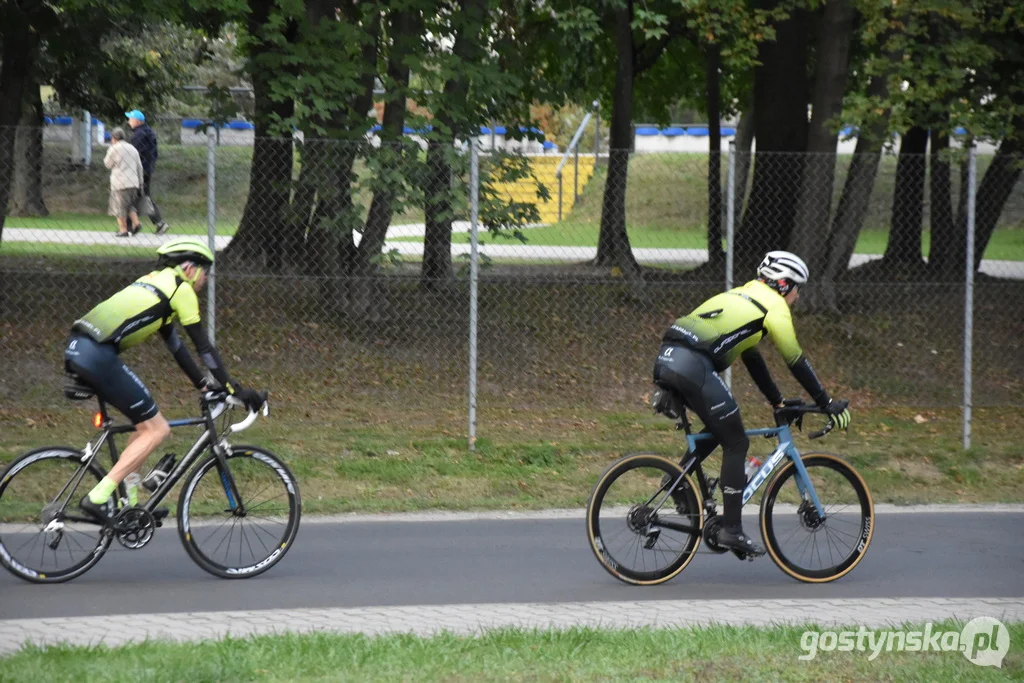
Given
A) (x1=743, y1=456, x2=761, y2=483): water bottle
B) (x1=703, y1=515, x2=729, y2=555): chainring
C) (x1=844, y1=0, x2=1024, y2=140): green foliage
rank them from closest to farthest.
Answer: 1. (x1=703, y1=515, x2=729, y2=555): chainring
2. (x1=743, y1=456, x2=761, y2=483): water bottle
3. (x1=844, y1=0, x2=1024, y2=140): green foliage

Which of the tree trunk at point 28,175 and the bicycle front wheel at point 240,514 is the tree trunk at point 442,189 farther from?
the bicycle front wheel at point 240,514

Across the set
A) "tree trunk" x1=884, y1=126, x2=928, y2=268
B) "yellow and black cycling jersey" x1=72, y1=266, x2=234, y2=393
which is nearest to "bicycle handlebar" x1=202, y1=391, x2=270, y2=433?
"yellow and black cycling jersey" x1=72, y1=266, x2=234, y2=393

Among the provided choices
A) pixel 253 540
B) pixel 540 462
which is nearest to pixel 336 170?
pixel 540 462

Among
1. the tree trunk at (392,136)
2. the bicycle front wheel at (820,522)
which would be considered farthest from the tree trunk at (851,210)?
the bicycle front wheel at (820,522)

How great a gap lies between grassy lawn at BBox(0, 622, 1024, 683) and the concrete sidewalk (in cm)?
26

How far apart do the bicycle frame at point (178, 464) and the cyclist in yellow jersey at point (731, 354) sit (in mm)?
2436

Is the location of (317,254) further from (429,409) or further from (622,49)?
(622,49)

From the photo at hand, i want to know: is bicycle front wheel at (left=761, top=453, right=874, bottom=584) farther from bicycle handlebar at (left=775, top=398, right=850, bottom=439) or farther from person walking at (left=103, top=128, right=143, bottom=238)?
person walking at (left=103, top=128, right=143, bottom=238)

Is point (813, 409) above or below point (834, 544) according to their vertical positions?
above

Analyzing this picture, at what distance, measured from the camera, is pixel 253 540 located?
7.57 metres

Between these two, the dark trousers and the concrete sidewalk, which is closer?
the concrete sidewalk

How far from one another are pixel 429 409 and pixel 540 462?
1.59 m

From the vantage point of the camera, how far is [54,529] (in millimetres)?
7125

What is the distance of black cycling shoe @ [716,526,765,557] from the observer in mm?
7285
